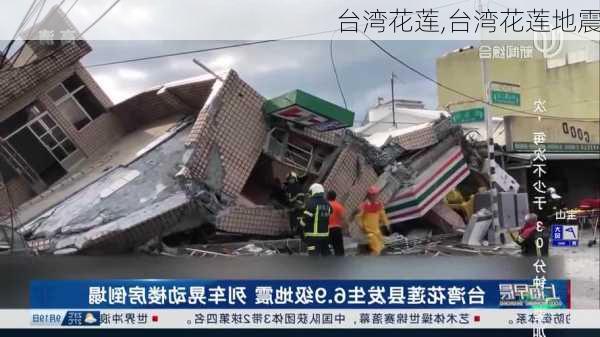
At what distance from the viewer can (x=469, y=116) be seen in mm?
9133

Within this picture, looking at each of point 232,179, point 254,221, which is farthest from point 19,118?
point 254,221

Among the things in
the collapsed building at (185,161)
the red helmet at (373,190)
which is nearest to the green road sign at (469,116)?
the collapsed building at (185,161)

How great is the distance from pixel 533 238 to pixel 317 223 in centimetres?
231

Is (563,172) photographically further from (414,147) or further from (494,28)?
(494,28)

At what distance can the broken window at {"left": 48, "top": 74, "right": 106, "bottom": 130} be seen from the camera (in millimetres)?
9688

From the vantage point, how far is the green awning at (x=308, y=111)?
7.42 metres

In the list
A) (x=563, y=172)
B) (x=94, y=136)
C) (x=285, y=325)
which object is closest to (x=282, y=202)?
(x=94, y=136)

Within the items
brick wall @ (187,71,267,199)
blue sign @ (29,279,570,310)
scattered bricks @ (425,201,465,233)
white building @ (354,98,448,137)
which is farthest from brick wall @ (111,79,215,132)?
blue sign @ (29,279,570,310)

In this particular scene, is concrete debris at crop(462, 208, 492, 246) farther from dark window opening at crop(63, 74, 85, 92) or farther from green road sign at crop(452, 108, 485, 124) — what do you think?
dark window opening at crop(63, 74, 85, 92)

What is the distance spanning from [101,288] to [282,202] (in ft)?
17.3

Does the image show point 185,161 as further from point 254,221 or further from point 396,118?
point 396,118

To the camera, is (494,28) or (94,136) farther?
(94,136)

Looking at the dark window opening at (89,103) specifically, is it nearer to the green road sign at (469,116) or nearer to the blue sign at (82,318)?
the green road sign at (469,116)
